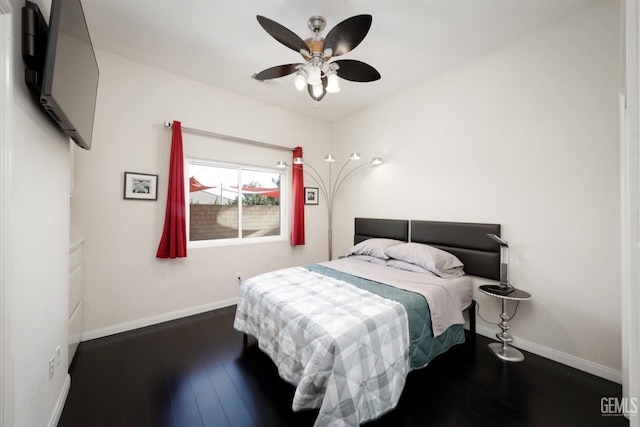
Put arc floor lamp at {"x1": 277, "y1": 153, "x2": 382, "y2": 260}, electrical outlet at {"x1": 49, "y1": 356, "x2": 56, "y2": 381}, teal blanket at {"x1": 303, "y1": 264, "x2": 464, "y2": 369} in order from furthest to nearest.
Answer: arc floor lamp at {"x1": 277, "y1": 153, "x2": 382, "y2": 260} < teal blanket at {"x1": 303, "y1": 264, "x2": 464, "y2": 369} < electrical outlet at {"x1": 49, "y1": 356, "x2": 56, "y2": 381}

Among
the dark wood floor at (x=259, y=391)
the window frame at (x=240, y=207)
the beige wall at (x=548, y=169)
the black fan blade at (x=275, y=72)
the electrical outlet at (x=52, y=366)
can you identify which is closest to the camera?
the electrical outlet at (x=52, y=366)

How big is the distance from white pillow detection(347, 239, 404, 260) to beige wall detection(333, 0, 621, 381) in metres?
0.63

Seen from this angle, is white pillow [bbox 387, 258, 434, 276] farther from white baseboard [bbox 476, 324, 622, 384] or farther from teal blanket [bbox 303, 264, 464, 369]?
white baseboard [bbox 476, 324, 622, 384]

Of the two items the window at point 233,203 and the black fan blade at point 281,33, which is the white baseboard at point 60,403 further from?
the black fan blade at point 281,33

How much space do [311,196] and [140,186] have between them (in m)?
2.41

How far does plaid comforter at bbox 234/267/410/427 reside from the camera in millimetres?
1326

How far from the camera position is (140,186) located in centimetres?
275

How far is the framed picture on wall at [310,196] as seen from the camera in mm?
4191

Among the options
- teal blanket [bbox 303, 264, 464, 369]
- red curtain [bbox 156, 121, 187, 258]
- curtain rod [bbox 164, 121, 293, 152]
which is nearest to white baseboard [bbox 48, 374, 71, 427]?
red curtain [bbox 156, 121, 187, 258]

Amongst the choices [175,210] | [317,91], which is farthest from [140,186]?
[317,91]

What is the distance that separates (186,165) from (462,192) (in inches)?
133

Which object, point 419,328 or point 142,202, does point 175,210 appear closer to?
point 142,202

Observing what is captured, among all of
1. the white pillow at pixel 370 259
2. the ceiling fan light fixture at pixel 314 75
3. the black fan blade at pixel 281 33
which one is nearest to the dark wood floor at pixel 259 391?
the white pillow at pixel 370 259

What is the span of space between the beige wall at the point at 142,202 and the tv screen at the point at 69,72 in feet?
3.36
